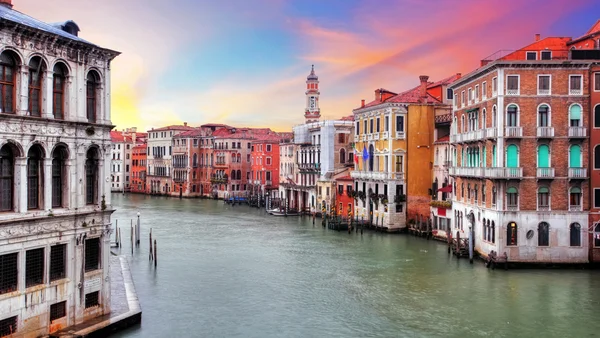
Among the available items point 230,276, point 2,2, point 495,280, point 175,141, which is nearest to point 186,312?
point 230,276

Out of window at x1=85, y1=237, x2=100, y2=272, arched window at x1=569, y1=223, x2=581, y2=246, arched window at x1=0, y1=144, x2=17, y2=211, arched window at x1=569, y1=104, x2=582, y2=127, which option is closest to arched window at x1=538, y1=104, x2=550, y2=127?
arched window at x1=569, y1=104, x2=582, y2=127

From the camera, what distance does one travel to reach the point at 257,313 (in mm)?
17719

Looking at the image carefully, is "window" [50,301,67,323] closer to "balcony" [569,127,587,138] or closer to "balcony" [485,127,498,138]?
"balcony" [485,127,498,138]

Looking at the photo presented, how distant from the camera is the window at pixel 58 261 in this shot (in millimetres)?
12867

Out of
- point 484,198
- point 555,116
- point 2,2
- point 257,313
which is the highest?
point 2,2

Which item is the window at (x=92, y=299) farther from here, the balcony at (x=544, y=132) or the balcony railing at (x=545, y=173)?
the balcony at (x=544, y=132)

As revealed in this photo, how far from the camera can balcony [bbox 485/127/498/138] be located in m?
23.8

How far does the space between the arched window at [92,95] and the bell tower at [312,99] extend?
5076cm

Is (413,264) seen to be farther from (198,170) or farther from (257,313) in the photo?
(198,170)

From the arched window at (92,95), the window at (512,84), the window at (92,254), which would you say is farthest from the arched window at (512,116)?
the window at (92,254)

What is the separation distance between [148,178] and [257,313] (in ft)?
218

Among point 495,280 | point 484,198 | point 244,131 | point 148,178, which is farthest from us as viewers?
point 148,178

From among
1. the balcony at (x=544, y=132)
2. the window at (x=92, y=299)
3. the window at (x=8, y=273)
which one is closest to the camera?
the window at (x=8, y=273)

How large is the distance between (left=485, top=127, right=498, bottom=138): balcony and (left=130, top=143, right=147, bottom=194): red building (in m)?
65.1
